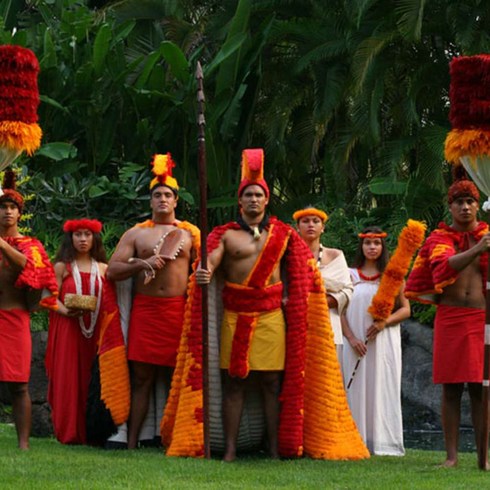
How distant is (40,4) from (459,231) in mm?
12223

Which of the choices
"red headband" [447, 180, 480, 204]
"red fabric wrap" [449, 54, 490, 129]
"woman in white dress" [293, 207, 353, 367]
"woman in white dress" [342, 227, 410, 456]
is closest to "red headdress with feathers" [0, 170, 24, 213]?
"woman in white dress" [293, 207, 353, 367]

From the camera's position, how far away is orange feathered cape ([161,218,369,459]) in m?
8.91

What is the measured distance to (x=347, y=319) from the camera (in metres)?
10.1

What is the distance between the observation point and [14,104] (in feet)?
27.9

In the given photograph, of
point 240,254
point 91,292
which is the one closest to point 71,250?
point 91,292

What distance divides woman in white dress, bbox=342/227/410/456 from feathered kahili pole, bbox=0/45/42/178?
2.98 meters

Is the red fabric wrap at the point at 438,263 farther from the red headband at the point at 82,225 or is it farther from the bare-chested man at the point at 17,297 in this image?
the red headband at the point at 82,225

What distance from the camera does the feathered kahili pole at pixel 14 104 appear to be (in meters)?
8.41

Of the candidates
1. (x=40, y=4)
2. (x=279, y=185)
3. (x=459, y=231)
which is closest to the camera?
(x=459, y=231)

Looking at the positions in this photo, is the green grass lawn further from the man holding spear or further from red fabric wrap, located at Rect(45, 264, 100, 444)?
red fabric wrap, located at Rect(45, 264, 100, 444)

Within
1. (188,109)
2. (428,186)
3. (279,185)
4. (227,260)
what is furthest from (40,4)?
(227,260)

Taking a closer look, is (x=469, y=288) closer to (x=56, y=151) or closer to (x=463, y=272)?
(x=463, y=272)

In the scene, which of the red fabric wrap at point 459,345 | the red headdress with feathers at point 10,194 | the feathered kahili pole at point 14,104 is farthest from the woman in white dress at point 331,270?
the feathered kahili pole at point 14,104

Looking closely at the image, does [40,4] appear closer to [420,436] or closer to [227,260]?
[420,436]
